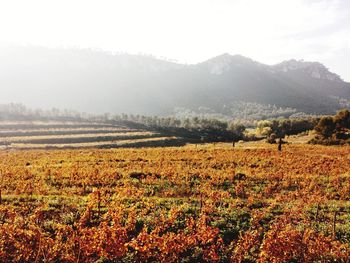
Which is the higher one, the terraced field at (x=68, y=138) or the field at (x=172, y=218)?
the field at (x=172, y=218)

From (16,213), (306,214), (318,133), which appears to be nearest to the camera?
(16,213)

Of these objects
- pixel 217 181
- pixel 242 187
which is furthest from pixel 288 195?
pixel 217 181

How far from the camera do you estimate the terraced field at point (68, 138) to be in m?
130

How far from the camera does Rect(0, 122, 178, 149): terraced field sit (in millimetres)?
130288

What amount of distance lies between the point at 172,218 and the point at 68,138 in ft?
442

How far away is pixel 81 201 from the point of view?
1131 inches

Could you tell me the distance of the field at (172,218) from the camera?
19453 mm

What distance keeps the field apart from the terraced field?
87.8 m

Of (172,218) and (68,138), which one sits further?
(68,138)

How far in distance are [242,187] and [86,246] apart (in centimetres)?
2237

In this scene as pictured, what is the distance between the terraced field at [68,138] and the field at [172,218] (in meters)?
87.8

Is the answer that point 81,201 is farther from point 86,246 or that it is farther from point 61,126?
point 61,126

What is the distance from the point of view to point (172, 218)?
2320 centimetres

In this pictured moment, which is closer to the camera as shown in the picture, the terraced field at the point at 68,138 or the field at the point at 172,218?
the field at the point at 172,218
